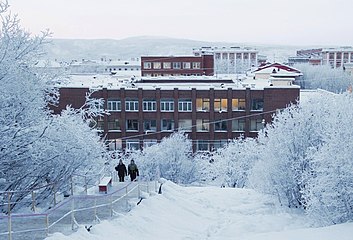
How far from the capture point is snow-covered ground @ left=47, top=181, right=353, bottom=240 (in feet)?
51.9

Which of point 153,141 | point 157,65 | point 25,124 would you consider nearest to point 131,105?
point 153,141

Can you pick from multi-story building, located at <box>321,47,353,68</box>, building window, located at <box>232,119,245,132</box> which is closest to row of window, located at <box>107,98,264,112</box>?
building window, located at <box>232,119,245,132</box>

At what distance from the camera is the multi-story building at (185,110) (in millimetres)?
56875

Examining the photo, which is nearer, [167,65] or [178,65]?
[167,65]

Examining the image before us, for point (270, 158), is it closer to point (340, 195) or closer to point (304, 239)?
point (340, 195)

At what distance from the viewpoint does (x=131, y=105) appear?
58.2 m

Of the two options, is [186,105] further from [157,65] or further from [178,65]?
[157,65]

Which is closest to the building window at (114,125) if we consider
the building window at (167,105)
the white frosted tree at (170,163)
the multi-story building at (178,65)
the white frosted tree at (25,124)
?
the building window at (167,105)

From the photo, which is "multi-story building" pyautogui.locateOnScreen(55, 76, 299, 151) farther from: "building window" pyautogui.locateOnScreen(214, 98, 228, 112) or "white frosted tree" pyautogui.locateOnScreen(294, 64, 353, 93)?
"white frosted tree" pyautogui.locateOnScreen(294, 64, 353, 93)

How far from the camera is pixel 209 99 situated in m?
57.4

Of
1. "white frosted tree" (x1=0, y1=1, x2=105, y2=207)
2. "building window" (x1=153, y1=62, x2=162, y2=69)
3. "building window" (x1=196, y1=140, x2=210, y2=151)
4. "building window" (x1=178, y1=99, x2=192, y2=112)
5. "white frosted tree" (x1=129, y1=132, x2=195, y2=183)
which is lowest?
"building window" (x1=196, y1=140, x2=210, y2=151)

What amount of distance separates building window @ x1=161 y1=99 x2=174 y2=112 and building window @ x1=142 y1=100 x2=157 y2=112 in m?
0.95

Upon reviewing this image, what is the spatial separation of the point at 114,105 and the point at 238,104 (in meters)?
14.6

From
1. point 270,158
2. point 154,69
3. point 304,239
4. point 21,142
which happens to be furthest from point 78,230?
point 154,69
